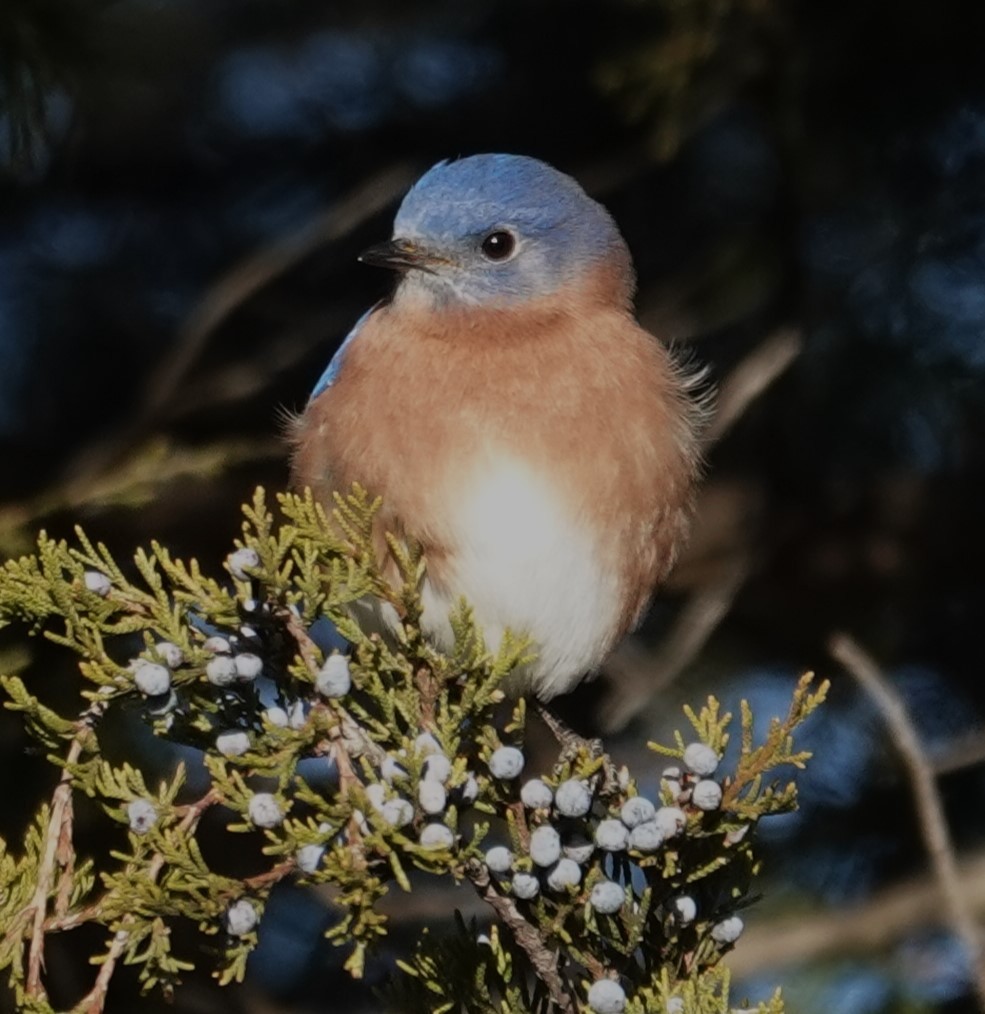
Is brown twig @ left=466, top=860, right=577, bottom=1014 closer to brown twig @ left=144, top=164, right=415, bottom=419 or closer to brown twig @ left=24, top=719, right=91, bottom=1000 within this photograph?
brown twig @ left=24, top=719, right=91, bottom=1000

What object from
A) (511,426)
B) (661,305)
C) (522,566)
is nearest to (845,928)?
(522,566)

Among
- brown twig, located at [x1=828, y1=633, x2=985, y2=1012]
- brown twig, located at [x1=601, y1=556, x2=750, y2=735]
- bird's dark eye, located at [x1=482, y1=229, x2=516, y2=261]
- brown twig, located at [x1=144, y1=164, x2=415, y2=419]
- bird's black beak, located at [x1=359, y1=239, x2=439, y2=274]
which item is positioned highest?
brown twig, located at [x1=144, y1=164, x2=415, y2=419]

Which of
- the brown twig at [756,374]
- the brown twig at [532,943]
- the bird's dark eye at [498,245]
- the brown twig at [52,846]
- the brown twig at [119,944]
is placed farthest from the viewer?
the brown twig at [756,374]

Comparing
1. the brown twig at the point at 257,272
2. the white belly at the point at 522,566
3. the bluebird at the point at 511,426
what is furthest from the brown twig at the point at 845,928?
the brown twig at the point at 257,272

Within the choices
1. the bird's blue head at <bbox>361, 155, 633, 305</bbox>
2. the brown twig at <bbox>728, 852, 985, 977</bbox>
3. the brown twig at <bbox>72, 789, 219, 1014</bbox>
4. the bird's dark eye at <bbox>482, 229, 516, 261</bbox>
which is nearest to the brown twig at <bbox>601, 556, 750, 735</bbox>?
the brown twig at <bbox>728, 852, 985, 977</bbox>

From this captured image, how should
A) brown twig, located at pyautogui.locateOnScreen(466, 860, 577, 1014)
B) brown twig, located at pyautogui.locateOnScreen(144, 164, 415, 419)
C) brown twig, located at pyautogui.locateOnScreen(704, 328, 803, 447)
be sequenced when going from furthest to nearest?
brown twig, located at pyautogui.locateOnScreen(144, 164, 415, 419)
brown twig, located at pyautogui.locateOnScreen(704, 328, 803, 447)
brown twig, located at pyautogui.locateOnScreen(466, 860, 577, 1014)

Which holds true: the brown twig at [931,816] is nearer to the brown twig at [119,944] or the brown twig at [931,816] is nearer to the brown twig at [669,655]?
the brown twig at [669,655]

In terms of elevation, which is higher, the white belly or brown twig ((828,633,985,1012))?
the white belly

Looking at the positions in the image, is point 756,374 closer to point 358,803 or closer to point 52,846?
point 358,803
